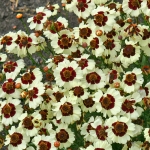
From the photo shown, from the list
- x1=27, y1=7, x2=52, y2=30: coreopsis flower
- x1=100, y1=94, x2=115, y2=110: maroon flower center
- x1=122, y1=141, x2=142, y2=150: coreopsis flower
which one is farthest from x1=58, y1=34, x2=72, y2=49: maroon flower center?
x1=122, y1=141, x2=142, y2=150: coreopsis flower

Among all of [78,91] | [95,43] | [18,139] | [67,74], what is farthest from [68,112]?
[95,43]

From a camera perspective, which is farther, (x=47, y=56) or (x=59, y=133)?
(x=47, y=56)

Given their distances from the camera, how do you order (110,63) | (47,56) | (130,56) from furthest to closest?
(47,56), (110,63), (130,56)

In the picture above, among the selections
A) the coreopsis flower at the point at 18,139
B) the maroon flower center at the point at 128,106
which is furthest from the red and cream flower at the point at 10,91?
the maroon flower center at the point at 128,106

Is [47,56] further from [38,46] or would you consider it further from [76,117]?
[76,117]

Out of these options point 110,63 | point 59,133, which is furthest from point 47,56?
point 59,133

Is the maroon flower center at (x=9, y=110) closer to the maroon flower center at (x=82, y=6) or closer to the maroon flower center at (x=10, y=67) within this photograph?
the maroon flower center at (x=10, y=67)

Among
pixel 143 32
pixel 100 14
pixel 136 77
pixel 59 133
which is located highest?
pixel 100 14
